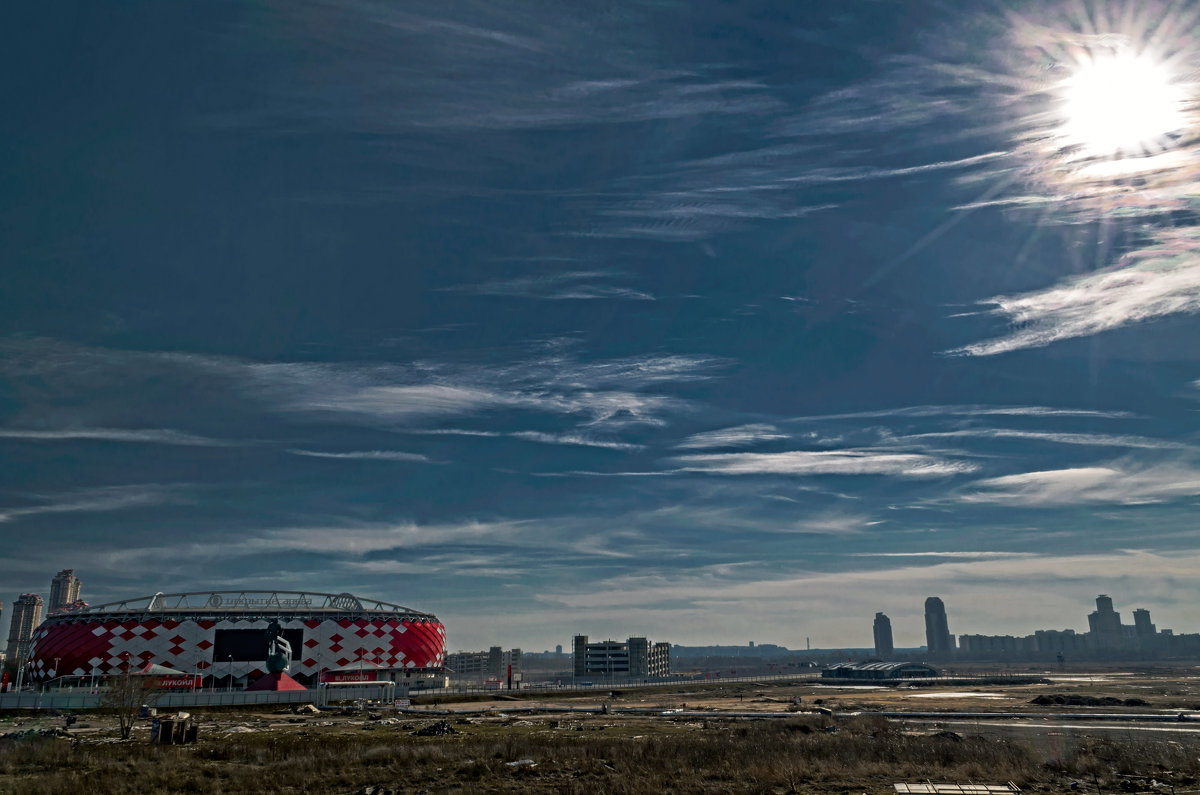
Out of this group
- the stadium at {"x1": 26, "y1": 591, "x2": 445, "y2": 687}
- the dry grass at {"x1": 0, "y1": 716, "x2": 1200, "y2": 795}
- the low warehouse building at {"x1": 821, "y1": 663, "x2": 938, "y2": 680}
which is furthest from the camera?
the low warehouse building at {"x1": 821, "y1": 663, "x2": 938, "y2": 680}

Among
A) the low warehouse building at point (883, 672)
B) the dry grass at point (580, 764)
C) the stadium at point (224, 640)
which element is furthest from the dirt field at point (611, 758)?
the low warehouse building at point (883, 672)

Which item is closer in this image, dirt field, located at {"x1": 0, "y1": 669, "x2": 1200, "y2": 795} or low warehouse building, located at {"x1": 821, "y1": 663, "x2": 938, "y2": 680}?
dirt field, located at {"x1": 0, "y1": 669, "x2": 1200, "y2": 795}

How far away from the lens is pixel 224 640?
465 feet

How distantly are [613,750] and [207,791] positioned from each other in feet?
66.0

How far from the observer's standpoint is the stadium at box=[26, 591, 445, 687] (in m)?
134

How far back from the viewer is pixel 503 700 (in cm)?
10931

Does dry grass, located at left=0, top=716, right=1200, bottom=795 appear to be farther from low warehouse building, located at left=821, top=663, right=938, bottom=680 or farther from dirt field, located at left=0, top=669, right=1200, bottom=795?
low warehouse building, located at left=821, top=663, right=938, bottom=680

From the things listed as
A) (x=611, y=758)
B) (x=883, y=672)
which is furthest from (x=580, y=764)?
(x=883, y=672)

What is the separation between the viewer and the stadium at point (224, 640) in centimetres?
13375

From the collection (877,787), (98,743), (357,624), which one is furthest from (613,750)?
→ (357,624)

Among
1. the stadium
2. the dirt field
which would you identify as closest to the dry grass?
the dirt field

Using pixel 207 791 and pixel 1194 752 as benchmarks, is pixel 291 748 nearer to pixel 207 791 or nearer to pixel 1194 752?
pixel 207 791

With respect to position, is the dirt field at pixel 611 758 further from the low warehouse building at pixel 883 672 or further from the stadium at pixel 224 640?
the low warehouse building at pixel 883 672

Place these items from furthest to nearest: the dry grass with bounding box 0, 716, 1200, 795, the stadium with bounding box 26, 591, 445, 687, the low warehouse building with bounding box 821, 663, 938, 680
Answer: the low warehouse building with bounding box 821, 663, 938, 680, the stadium with bounding box 26, 591, 445, 687, the dry grass with bounding box 0, 716, 1200, 795
